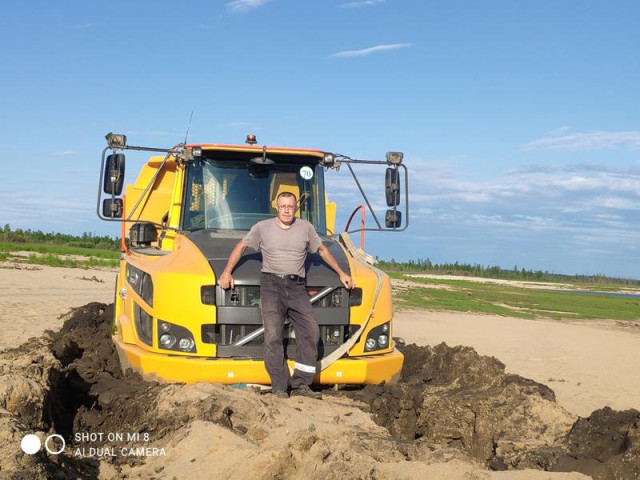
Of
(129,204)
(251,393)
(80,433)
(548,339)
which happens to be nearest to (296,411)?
(251,393)

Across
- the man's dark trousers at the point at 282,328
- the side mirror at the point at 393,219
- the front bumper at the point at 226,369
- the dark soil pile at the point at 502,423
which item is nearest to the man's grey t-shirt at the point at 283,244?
the man's dark trousers at the point at 282,328

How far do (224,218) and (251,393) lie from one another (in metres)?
2.42

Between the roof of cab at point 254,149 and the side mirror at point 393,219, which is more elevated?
the roof of cab at point 254,149

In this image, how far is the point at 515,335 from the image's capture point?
19031 mm

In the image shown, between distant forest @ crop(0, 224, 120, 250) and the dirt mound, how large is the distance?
49.1 metres

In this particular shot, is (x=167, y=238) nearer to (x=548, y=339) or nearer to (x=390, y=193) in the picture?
(x=390, y=193)

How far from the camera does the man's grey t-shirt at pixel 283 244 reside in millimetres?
7109

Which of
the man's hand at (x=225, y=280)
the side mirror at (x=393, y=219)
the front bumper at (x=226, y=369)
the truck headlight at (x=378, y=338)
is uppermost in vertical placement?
the side mirror at (x=393, y=219)

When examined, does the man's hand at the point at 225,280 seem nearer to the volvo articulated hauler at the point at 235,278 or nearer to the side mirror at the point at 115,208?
the volvo articulated hauler at the point at 235,278

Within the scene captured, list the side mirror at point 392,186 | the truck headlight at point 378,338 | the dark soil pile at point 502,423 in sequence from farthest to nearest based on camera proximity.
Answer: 1. the side mirror at point 392,186
2. the truck headlight at point 378,338
3. the dark soil pile at point 502,423

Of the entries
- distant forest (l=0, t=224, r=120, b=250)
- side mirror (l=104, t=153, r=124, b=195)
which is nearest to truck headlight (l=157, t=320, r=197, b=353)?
side mirror (l=104, t=153, r=124, b=195)

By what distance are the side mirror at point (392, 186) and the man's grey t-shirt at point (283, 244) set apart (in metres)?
1.62

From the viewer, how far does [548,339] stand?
18641mm

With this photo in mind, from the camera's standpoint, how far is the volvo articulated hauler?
6.93 m
